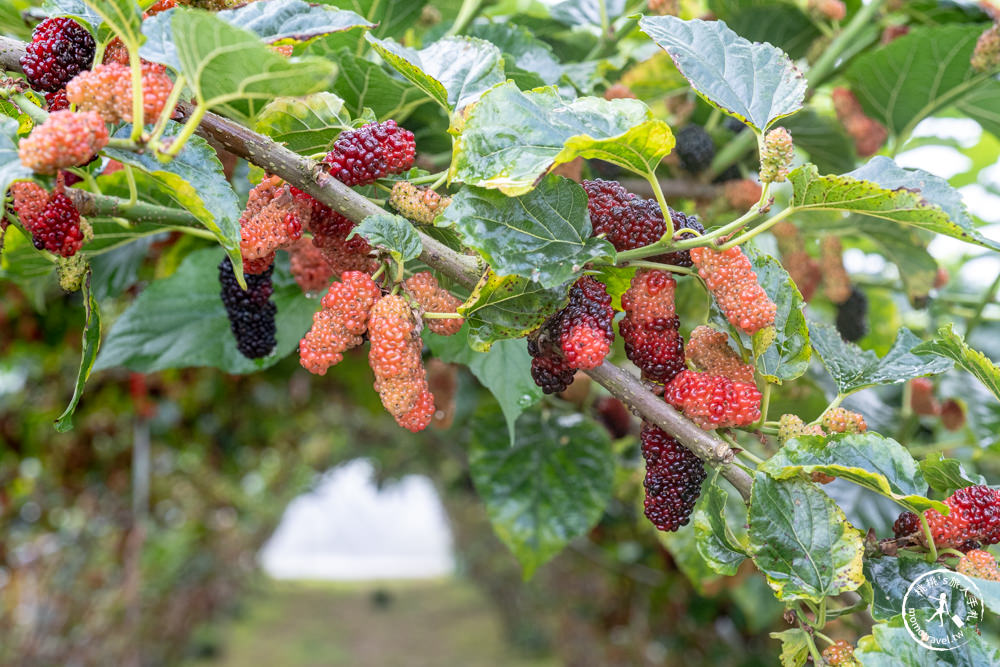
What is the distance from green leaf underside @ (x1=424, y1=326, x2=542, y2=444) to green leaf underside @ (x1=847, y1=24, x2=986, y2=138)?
0.58m

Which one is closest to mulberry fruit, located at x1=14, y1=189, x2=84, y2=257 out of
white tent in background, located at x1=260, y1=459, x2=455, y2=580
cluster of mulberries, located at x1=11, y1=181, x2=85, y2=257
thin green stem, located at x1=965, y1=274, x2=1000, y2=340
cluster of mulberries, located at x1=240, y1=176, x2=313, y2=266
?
cluster of mulberries, located at x1=11, y1=181, x2=85, y2=257

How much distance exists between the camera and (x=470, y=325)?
50cm

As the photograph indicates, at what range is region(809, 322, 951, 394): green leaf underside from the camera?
556 millimetres

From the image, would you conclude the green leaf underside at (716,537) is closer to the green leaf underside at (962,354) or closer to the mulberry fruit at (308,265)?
the green leaf underside at (962,354)

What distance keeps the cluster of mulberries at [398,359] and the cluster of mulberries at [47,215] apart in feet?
0.68

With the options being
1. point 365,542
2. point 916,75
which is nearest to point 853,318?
point 916,75

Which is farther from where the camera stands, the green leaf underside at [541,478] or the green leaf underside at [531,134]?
the green leaf underside at [541,478]

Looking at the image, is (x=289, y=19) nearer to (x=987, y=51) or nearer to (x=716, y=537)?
(x=716, y=537)

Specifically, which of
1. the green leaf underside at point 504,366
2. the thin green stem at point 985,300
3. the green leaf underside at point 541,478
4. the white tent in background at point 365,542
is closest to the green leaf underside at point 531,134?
the green leaf underside at point 504,366

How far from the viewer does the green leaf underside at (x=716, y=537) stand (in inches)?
19.3

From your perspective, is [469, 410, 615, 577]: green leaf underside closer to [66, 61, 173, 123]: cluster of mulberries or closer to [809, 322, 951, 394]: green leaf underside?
[809, 322, 951, 394]: green leaf underside

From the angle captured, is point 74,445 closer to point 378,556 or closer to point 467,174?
point 467,174

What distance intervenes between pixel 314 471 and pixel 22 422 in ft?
18.3

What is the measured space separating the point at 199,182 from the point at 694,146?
2.17ft
